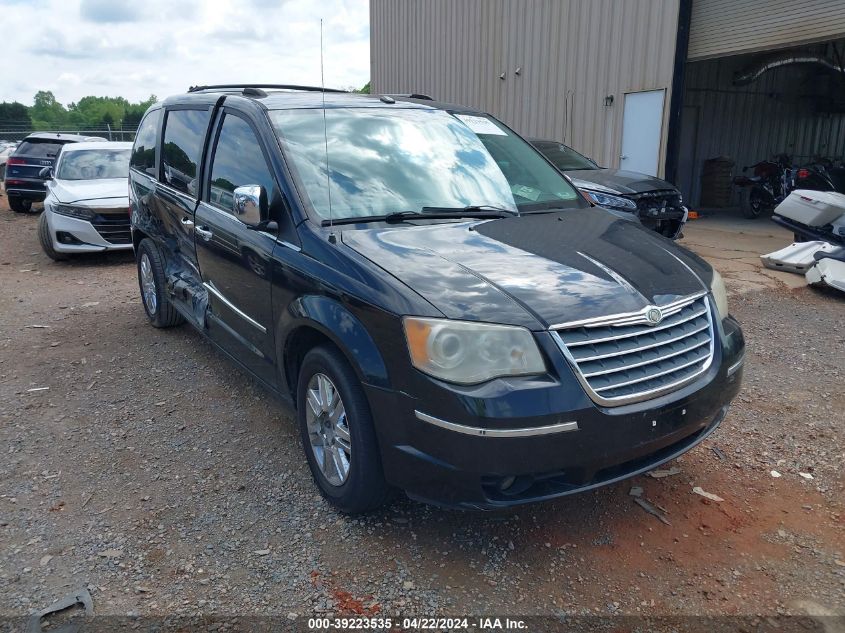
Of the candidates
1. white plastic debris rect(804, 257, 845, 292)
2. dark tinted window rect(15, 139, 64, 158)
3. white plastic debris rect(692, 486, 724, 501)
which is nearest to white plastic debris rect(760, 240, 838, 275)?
white plastic debris rect(804, 257, 845, 292)

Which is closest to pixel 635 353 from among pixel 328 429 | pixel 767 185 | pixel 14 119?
pixel 328 429

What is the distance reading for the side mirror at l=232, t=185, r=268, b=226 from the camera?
10.4 ft

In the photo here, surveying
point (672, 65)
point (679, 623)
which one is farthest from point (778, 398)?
point (672, 65)

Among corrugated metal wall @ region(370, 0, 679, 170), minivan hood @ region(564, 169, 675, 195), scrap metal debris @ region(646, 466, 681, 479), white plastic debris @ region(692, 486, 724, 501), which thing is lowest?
white plastic debris @ region(692, 486, 724, 501)

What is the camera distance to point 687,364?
273 cm

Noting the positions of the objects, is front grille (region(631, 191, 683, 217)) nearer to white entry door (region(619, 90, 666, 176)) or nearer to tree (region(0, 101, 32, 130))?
white entry door (region(619, 90, 666, 176))

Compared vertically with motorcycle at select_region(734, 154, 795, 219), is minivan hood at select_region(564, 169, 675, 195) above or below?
above

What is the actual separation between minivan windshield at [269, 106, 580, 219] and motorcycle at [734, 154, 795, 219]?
11.8 meters

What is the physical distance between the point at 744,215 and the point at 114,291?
1282cm

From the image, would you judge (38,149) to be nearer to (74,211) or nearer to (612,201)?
(74,211)

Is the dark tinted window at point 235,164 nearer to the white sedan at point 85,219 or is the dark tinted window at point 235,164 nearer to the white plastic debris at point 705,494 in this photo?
the white plastic debris at point 705,494

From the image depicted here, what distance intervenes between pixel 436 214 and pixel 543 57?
12.8 metres

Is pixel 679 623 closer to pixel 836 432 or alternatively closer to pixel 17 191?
pixel 836 432

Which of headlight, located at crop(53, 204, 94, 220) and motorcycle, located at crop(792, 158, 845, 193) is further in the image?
motorcycle, located at crop(792, 158, 845, 193)
